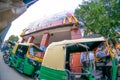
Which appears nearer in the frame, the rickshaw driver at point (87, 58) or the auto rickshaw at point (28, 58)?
the rickshaw driver at point (87, 58)

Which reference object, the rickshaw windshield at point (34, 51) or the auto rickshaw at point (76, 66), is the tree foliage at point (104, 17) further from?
the auto rickshaw at point (76, 66)

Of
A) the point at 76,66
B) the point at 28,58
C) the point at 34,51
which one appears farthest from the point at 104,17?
the point at 76,66

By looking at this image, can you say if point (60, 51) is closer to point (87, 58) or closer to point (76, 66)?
point (87, 58)

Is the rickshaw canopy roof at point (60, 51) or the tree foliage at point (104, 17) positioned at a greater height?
the tree foliage at point (104, 17)

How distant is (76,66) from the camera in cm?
807

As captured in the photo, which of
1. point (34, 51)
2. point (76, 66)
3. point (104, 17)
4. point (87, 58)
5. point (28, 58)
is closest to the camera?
point (87, 58)

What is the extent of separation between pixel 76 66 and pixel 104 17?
10337mm

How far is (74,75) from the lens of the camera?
267 inches

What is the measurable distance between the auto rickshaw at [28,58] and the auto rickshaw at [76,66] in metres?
5.02

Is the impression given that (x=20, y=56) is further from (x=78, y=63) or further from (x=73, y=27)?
(x=78, y=63)

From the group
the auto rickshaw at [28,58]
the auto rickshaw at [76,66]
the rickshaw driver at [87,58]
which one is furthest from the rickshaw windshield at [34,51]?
the rickshaw driver at [87,58]

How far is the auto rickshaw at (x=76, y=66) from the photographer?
682 centimetres

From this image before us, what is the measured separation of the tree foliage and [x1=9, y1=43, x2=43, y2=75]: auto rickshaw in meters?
5.73

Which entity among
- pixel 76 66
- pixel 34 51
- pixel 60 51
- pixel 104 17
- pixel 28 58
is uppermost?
pixel 104 17
